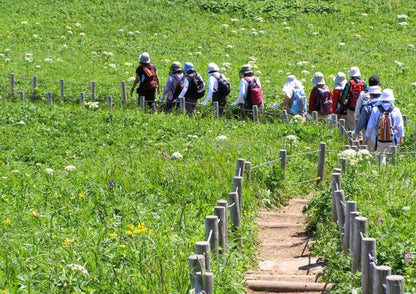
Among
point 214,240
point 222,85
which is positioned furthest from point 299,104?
point 214,240

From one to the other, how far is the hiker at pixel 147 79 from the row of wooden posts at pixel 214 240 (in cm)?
719

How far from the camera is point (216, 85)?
53.6ft

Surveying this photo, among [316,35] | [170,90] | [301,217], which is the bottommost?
[301,217]

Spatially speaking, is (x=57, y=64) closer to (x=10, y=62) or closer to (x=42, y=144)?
(x=10, y=62)

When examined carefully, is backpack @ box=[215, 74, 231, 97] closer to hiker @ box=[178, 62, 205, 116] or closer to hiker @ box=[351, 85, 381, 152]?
hiker @ box=[178, 62, 205, 116]

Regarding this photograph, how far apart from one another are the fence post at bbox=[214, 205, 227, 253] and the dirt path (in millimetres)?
433

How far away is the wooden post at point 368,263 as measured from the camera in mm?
5957

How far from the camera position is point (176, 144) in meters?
13.6

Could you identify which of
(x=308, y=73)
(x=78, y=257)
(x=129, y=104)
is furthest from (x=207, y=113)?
(x=78, y=257)

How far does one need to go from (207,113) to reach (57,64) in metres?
8.71

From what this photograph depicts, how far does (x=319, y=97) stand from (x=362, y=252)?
9358 mm

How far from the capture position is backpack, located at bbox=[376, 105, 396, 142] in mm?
11666

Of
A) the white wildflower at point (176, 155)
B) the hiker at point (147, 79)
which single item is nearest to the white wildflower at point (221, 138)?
the white wildflower at point (176, 155)

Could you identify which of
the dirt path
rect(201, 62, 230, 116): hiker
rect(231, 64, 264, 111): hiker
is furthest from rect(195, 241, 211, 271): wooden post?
rect(201, 62, 230, 116): hiker
